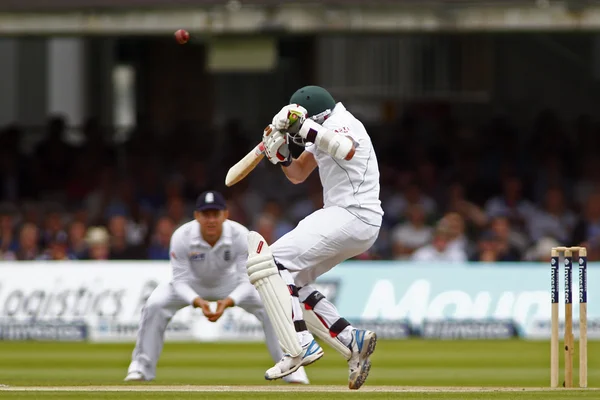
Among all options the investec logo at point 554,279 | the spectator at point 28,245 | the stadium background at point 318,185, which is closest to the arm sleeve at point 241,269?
the stadium background at point 318,185

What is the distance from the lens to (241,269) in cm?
986

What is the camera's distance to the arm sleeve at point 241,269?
30.8 feet

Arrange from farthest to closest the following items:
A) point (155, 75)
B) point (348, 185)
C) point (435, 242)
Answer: point (155, 75) → point (435, 242) → point (348, 185)

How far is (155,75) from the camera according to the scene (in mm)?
19438

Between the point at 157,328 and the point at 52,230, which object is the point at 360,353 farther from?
the point at 52,230

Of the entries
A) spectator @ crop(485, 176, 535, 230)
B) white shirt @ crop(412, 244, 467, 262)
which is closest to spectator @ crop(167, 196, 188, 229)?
white shirt @ crop(412, 244, 467, 262)

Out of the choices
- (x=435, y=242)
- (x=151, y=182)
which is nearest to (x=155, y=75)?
(x=151, y=182)

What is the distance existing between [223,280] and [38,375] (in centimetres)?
155

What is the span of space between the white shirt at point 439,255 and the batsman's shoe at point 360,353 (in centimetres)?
618

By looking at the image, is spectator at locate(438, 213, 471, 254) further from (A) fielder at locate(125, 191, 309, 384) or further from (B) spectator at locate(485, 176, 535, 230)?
(A) fielder at locate(125, 191, 309, 384)

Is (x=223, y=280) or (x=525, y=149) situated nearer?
(x=223, y=280)

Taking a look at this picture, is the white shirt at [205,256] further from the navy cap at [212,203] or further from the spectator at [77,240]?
the spectator at [77,240]

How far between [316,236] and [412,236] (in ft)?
23.2

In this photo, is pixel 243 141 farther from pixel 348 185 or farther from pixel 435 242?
pixel 348 185
